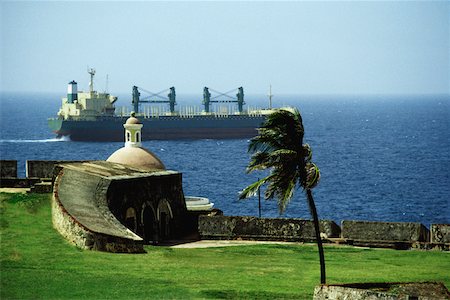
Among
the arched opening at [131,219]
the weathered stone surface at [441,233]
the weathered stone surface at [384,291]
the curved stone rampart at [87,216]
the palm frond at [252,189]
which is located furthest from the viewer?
the arched opening at [131,219]

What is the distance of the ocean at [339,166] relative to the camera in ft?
265

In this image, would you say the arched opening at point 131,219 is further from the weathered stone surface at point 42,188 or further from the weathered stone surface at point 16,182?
the weathered stone surface at point 16,182

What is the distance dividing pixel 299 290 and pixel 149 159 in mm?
15731

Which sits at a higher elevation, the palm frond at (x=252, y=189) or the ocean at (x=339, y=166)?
the palm frond at (x=252, y=189)

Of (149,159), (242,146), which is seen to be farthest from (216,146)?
(149,159)

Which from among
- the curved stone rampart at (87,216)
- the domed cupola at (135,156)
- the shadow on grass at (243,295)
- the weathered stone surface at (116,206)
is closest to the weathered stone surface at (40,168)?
the domed cupola at (135,156)

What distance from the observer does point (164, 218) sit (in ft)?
138

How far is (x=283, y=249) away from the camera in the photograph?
37.9m

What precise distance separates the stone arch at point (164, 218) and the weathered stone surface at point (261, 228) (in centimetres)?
146

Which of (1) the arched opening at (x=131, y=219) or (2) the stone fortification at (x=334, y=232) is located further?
A: (1) the arched opening at (x=131, y=219)

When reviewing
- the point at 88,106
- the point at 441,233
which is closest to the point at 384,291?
the point at 441,233

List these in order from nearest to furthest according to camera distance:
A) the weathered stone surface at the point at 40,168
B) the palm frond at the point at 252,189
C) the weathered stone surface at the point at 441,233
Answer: the palm frond at the point at 252,189
the weathered stone surface at the point at 441,233
the weathered stone surface at the point at 40,168

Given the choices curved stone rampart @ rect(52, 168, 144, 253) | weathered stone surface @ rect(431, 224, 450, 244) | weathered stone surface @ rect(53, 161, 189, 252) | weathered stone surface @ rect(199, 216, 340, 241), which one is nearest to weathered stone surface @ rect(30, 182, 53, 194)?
weathered stone surface @ rect(53, 161, 189, 252)

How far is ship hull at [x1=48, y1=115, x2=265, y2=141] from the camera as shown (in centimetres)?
16888
